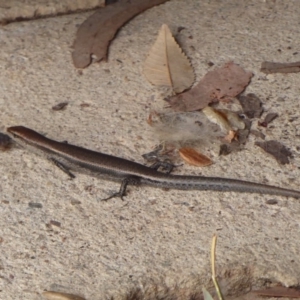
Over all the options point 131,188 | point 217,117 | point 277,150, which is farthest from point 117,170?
point 277,150

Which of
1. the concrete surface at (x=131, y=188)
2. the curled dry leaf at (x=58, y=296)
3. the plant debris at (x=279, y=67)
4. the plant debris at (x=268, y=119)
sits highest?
the plant debris at (x=279, y=67)

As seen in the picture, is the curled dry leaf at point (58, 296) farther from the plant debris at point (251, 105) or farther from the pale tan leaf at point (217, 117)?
the plant debris at point (251, 105)

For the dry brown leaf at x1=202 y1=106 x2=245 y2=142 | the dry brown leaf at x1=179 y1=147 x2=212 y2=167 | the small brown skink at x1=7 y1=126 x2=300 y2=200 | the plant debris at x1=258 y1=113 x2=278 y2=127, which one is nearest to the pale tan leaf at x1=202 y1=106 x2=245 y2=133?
the dry brown leaf at x1=202 y1=106 x2=245 y2=142

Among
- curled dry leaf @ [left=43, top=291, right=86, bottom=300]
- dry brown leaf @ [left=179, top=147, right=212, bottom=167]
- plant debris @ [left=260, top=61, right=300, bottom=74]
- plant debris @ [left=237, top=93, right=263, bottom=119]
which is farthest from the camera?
plant debris @ [left=260, top=61, right=300, bottom=74]

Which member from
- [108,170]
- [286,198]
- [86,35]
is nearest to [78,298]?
[108,170]

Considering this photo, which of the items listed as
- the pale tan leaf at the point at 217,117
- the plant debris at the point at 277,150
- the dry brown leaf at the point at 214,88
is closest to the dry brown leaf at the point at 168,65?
the dry brown leaf at the point at 214,88

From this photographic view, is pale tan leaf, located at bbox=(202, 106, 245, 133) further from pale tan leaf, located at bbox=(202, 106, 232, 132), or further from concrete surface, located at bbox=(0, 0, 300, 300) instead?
concrete surface, located at bbox=(0, 0, 300, 300)

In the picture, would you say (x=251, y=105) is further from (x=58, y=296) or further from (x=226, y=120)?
(x=58, y=296)
